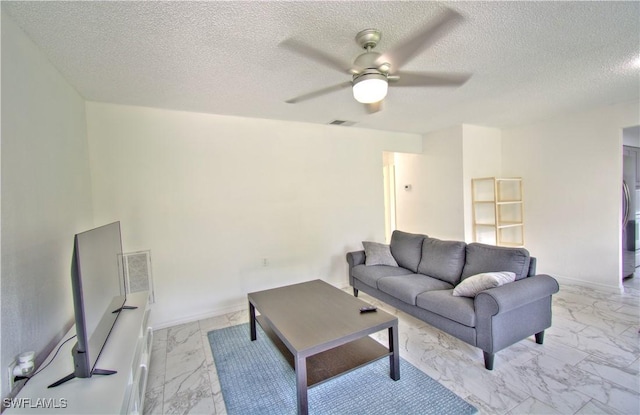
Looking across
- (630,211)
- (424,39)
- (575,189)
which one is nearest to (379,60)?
(424,39)

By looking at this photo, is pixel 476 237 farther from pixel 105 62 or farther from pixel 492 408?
pixel 105 62

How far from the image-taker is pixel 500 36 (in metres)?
1.94

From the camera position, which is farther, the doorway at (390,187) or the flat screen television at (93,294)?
the doorway at (390,187)

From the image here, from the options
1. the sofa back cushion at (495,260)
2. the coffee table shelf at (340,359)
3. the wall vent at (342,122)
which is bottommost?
the coffee table shelf at (340,359)

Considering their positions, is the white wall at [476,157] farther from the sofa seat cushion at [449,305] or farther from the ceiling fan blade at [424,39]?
the ceiling fan blade at [424,39]

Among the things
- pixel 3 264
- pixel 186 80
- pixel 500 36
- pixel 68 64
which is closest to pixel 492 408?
pixel 500 36

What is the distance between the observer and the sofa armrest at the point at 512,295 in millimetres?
2141

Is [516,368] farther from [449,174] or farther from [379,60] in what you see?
[449,174]

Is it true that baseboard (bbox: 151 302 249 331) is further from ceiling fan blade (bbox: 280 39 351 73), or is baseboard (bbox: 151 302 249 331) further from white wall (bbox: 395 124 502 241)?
white wall (bbox: 395 124 502 241)

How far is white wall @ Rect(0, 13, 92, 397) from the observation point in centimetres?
146

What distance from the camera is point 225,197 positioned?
355 centimetres

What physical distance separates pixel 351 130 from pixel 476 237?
8.74 feet

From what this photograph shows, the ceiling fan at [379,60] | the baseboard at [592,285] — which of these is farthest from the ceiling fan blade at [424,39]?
the baseboard at [592,285]

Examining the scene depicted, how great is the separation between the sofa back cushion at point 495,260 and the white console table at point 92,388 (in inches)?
114
